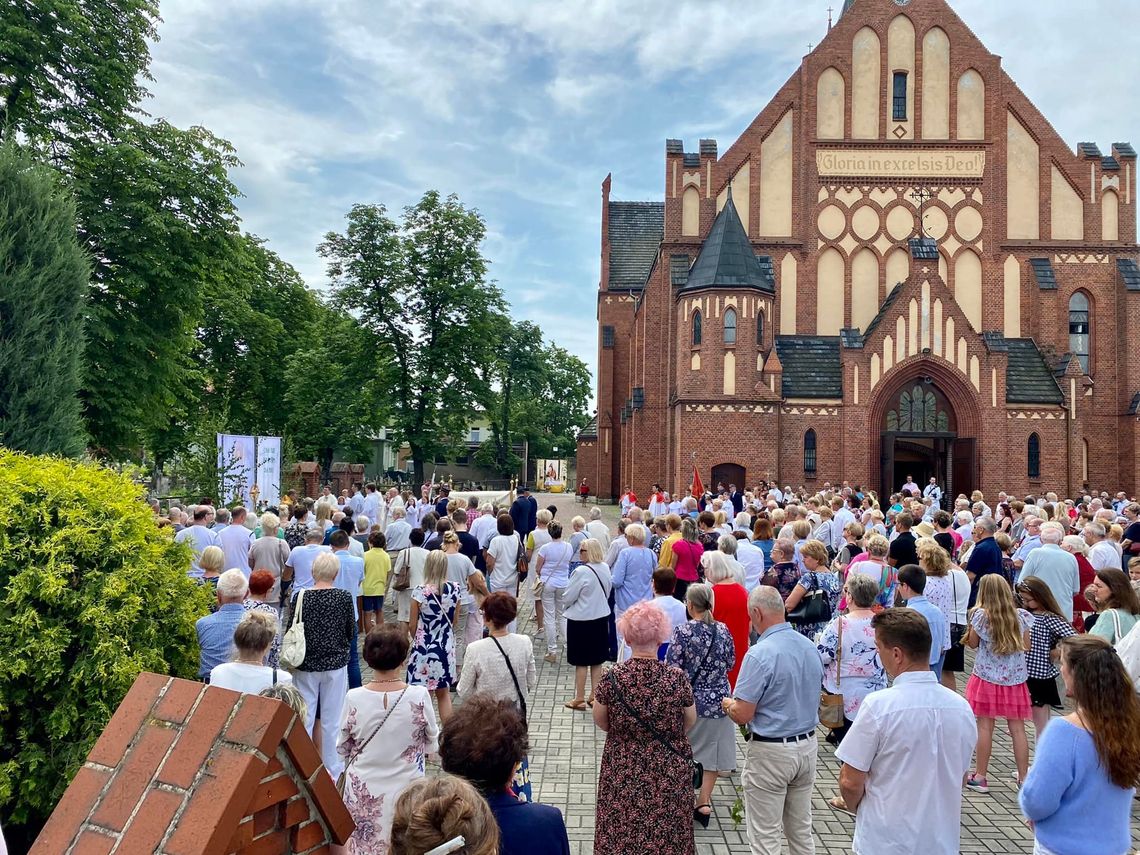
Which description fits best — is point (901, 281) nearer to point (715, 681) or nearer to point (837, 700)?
point (837, 700)

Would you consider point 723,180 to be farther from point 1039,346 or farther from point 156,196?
point 156,196

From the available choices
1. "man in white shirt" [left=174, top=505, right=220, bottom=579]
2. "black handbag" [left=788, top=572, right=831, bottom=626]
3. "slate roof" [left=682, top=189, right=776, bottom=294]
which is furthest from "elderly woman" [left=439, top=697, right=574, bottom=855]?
"slate roof" [left=682, top=189, right=776, bottom=294]

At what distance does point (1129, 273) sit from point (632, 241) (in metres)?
21.6

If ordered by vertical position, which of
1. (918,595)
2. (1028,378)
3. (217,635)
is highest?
(1028,378)

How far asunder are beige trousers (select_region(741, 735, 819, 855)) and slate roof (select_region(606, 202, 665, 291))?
3404cm

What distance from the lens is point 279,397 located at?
33.5 metres

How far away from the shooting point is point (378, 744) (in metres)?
3.97

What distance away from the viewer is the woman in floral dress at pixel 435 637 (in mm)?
6328

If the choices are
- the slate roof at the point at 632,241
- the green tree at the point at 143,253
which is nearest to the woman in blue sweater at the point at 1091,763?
the green tree at the point at 143,253

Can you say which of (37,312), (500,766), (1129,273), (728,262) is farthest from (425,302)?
(500,766)

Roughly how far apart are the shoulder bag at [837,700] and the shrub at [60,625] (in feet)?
14.0

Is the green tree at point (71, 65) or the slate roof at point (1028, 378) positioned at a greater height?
the green tree at point (71, 65)

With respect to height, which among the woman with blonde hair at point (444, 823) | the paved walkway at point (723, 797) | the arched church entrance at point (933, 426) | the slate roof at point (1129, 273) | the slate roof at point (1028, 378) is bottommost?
the paved walkway at point (723, 797)

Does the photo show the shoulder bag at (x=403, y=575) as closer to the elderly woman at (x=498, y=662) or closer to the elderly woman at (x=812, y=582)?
the elderly woman at (x=498, y=662)
